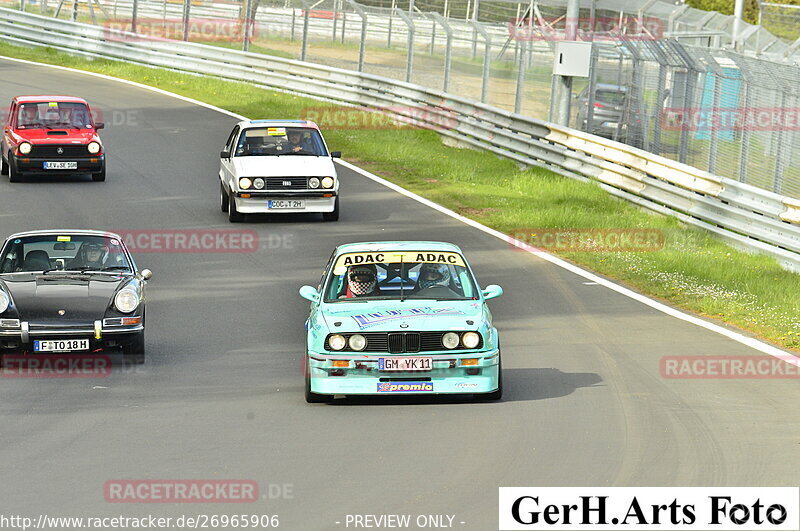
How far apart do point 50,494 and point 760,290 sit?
10892mm

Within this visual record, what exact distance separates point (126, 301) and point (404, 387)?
10.8ft

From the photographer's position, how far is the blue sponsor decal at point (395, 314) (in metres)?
11.5

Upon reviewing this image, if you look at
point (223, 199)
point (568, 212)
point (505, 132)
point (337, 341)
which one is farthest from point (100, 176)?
point (337, 341)

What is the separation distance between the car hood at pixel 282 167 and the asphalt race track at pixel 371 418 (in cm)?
278

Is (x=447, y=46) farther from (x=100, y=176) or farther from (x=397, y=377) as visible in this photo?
(x=397, y=377)

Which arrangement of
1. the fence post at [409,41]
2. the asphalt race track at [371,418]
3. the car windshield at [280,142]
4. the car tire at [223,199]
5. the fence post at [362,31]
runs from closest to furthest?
the asphalt race track at [371,418] < the car windshield at [280,142] < the car tire at [223,199] < the fence post at [409,41] < the fence post at [362,31]

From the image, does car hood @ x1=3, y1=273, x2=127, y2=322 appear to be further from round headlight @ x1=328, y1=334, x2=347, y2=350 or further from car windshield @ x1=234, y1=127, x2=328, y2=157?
car windshield @ x1=234, y1=127, x2=328, y2=157

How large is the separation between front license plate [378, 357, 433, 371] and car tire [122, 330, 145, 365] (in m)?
3.00

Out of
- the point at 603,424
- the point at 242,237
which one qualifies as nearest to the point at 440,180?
the point at 242,237

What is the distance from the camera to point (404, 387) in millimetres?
11320

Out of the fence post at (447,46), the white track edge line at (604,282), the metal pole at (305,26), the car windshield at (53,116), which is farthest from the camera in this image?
the metal pole at (305,26)

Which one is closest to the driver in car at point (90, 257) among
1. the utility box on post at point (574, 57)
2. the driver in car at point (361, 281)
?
the driver in car at point (361, 281)

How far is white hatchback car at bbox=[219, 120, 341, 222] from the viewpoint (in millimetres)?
21516

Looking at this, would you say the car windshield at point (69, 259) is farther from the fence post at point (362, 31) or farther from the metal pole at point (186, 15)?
the metal pole at point (186, 15)
